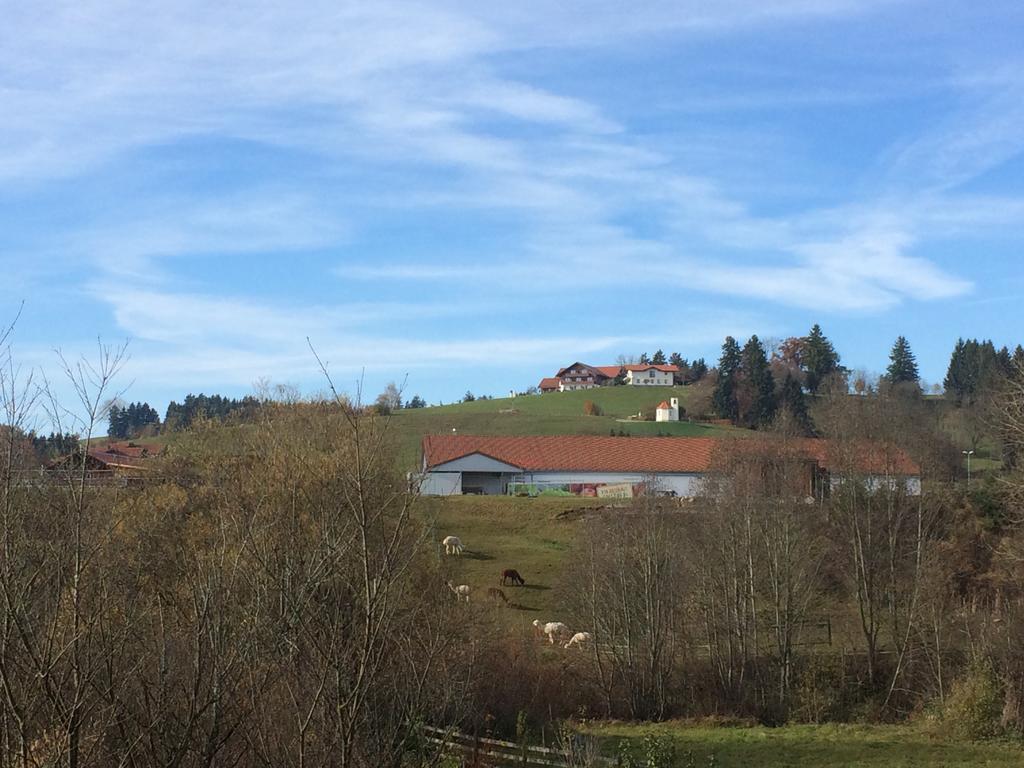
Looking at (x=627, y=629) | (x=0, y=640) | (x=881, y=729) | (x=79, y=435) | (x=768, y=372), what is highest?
(x=768, y=372)

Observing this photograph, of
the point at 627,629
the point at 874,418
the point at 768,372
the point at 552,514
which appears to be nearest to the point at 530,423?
the point at 768,372

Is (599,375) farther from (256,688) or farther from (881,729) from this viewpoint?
(256,688)

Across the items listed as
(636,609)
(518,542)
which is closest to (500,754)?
(636,609)

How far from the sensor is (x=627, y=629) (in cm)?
3297

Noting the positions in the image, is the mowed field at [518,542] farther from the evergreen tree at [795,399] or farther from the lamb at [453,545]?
the evergreen tree at [795,399]

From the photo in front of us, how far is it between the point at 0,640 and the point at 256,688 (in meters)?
2.60

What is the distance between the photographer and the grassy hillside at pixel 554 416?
10763cm

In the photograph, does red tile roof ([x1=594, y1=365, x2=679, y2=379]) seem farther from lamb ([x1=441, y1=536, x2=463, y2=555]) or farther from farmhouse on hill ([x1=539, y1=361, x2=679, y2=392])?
lamb ([x1=441, y1=536, x2=463, y2=555])

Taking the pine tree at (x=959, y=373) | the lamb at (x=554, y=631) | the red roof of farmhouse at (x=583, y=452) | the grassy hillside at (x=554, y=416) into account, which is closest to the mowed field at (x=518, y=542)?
the lamb at (x=554, y=631)

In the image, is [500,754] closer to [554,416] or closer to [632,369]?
[554,416]

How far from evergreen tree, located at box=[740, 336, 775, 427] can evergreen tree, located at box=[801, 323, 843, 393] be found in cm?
974

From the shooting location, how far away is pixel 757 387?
363 ft

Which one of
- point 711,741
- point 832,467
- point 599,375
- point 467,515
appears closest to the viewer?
point 711,741

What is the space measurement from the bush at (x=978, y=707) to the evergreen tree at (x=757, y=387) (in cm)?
7941
